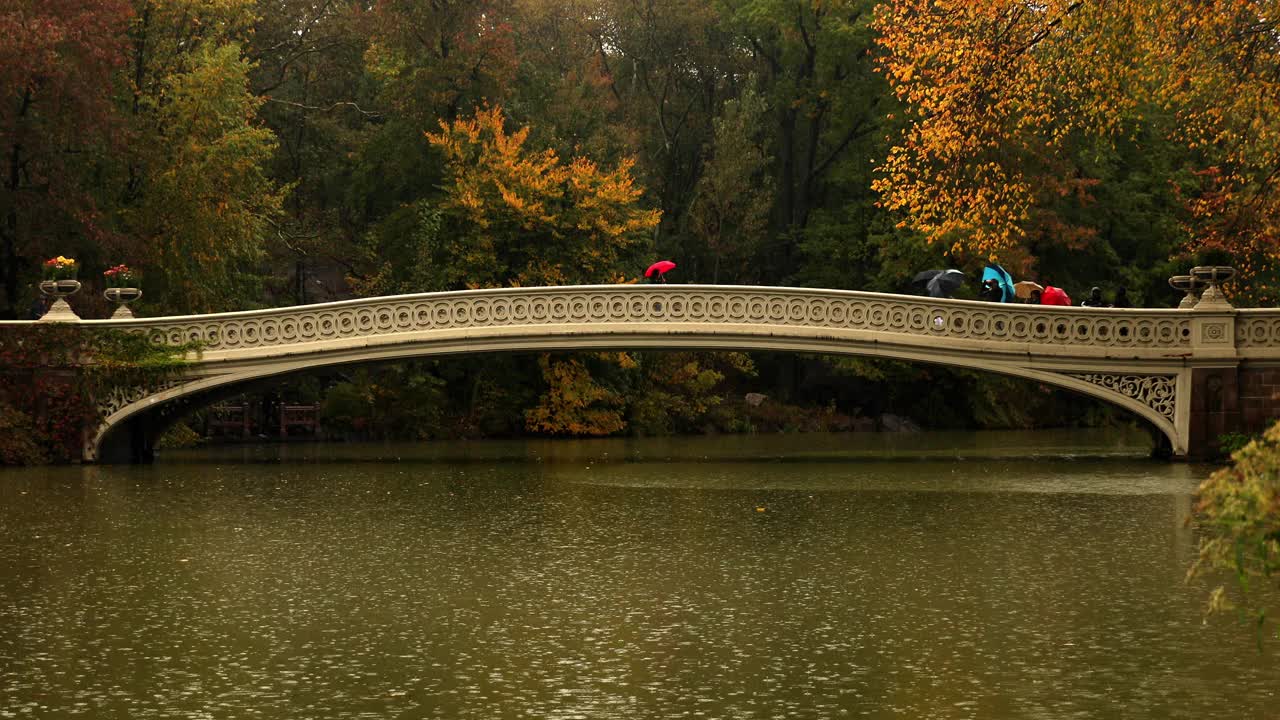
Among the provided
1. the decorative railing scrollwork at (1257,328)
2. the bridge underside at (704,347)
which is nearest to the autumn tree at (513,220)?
the bridge underside at (704,347)

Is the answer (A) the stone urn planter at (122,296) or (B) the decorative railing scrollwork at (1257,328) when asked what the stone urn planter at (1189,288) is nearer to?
(B) the decorative railing scrollwork at (1257,328)

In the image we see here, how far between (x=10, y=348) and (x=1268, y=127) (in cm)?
1590

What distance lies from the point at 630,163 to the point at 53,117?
11381 mm

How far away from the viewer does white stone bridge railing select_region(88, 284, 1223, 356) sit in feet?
78.0

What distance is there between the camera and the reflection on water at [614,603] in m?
7.69

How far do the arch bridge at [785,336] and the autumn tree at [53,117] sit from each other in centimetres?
414

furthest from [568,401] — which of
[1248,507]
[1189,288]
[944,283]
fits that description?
[1248,507]

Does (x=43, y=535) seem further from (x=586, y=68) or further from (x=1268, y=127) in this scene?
(x=586, y=68)

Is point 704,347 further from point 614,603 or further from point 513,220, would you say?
point 614,603

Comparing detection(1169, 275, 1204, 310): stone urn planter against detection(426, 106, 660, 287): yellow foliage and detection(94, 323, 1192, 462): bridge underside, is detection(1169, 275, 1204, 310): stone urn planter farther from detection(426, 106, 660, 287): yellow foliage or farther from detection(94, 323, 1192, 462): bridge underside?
detection(426, 106, 660, 287): yellow foliage

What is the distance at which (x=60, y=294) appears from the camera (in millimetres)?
24000

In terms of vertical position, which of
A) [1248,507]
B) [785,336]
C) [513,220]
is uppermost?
[513,220]

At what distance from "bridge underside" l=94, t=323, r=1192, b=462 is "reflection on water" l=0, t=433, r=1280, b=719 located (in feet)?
15.7

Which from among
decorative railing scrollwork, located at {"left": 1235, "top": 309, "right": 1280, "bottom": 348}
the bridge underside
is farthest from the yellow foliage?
decorative railing scrollwork, located at {"left": 1235, "top": 309, "right": 1280, "bottom": 348}
